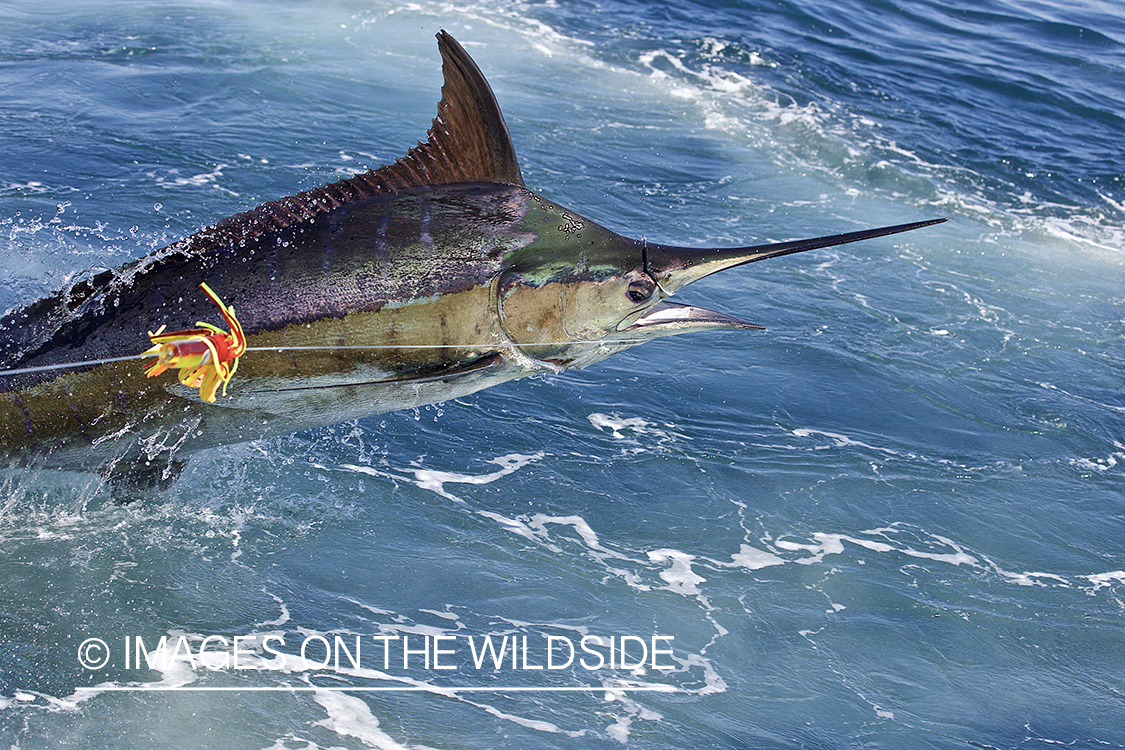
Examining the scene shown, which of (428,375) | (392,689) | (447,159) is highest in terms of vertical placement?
(447,159)

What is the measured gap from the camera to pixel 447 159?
431 centimetres

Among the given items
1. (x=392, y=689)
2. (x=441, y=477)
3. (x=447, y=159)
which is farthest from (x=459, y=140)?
(x=392, y=689)

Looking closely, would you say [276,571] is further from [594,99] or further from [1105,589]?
[594,99]

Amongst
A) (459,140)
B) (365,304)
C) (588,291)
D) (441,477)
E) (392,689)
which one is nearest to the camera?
(365,304)

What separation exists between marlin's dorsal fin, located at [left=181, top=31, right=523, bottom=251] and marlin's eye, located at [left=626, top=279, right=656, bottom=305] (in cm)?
82

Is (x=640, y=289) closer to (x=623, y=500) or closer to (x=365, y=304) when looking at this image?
(x=365, y=304)

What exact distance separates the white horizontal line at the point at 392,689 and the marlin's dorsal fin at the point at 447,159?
211cm

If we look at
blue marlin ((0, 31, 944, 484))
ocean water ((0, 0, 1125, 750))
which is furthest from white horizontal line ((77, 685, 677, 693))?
blue marlin ((0, 31, 944, 484))

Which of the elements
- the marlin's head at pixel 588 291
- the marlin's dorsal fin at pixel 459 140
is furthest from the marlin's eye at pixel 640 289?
the marlin's dorsal fin at pixel 459 140

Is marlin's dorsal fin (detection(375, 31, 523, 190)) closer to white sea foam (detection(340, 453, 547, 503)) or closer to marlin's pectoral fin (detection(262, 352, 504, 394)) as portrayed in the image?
marlin's pectoral fin (detection(262, 352, 504, 394))

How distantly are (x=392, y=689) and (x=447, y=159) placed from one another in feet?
8.40

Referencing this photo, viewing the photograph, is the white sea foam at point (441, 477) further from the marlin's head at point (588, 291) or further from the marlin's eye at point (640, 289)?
the marlin's eye at point (640, 289)

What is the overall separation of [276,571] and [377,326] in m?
1.82

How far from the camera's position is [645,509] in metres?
5.98
